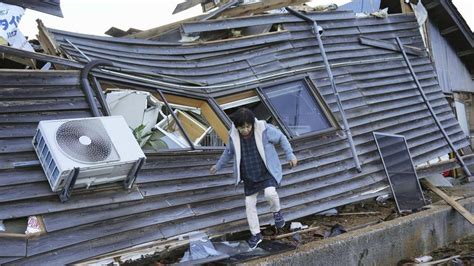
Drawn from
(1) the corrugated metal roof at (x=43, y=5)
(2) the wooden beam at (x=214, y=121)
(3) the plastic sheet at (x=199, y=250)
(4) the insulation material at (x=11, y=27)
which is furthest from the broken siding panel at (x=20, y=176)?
(1) the corrugated metal roof at (x=43, y=5)

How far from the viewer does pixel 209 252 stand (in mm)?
5203

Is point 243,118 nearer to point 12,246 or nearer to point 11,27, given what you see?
point 12,246

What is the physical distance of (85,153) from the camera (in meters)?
4.81

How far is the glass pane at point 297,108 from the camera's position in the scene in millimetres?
7859

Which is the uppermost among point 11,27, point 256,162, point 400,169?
point 11,27

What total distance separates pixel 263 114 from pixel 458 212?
3.59m

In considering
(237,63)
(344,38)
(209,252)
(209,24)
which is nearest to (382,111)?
(344,38)

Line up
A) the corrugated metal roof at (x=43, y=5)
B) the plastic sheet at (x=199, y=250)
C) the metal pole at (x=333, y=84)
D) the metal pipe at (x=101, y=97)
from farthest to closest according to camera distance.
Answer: the metal pole at (x=333, y=84) → the corrugated metal roof at (x=43, y=5) → the metal pipe at (x=101, y=97) → the plastic sheet at (x=199, y=250)

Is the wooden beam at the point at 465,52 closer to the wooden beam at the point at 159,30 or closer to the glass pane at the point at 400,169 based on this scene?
the glass pane at the point at 400,169

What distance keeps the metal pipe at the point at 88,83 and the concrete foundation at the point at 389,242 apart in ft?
8.33

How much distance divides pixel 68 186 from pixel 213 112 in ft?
9.10

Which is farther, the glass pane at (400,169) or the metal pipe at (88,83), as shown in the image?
the glass pane at (400,169)

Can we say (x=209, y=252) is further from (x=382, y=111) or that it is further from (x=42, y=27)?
(x=382, y=111)

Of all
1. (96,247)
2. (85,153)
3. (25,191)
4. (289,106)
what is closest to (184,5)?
(289,106)
